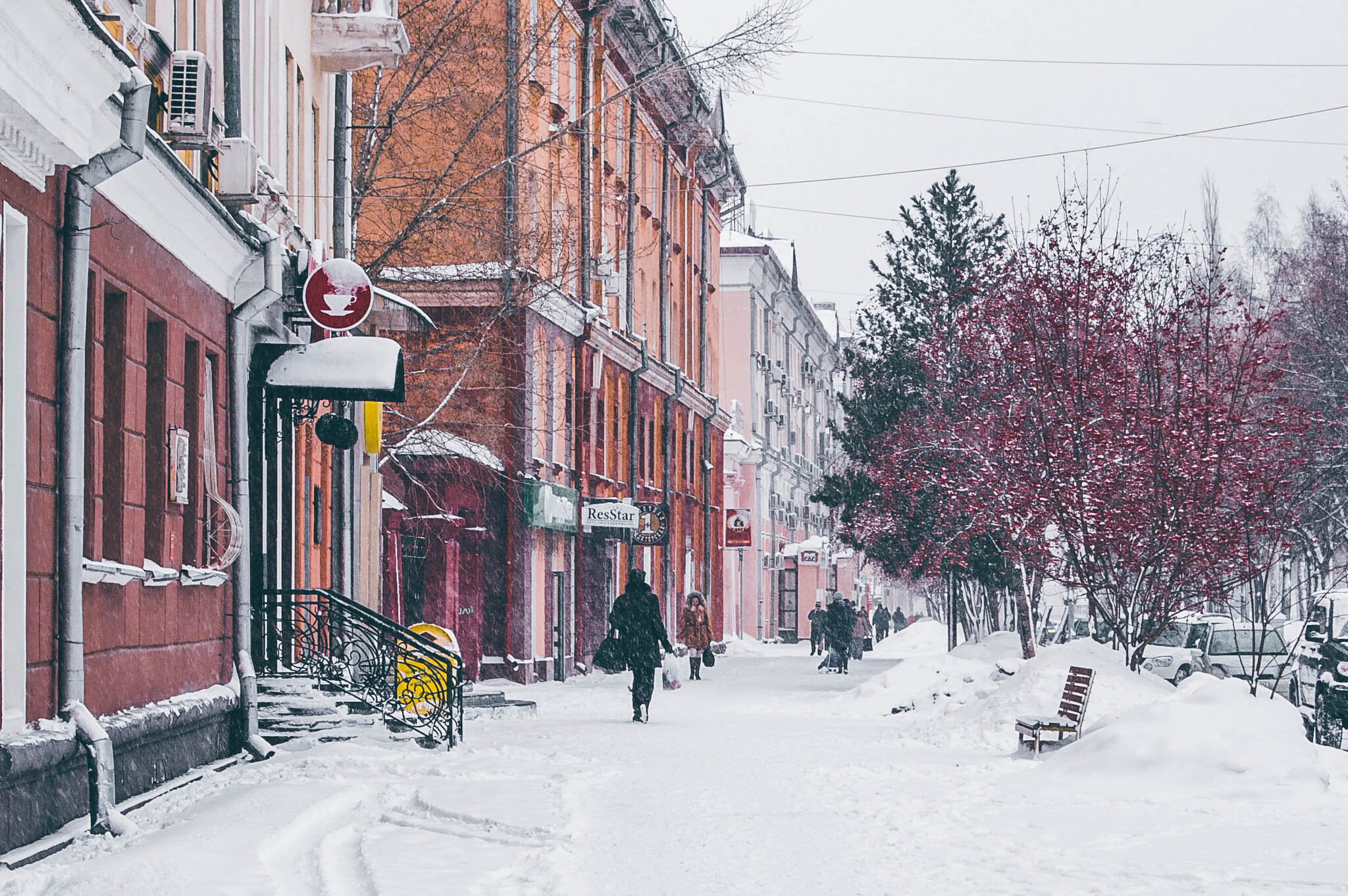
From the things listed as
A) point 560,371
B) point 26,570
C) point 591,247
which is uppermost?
point 591,247

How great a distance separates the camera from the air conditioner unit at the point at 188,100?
42.0 ft

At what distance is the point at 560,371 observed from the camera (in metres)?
32.7

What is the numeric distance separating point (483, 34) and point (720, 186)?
27.8m

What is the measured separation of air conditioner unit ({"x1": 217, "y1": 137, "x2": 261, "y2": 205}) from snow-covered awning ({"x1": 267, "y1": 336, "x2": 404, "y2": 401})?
2528 millimetres

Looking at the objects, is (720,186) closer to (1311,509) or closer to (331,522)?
(1311,509)

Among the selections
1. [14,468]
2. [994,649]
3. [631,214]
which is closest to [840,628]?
[994,649]

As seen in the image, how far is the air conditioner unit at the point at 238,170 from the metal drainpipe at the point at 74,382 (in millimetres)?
3914

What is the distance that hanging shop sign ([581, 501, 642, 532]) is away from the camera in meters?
34.7

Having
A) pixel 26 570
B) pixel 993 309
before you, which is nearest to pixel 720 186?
pixel 993 309

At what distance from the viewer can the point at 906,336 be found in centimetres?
4075

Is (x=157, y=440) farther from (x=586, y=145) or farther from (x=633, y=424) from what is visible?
(x=633, y=424)

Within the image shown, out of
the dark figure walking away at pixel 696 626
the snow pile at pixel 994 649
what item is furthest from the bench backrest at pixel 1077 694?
the dark figure walking away at pixel 696 626

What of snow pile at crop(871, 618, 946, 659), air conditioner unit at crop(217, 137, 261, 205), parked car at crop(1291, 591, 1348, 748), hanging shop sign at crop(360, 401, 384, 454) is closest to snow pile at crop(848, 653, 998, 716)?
parked car at crop(1291, 591, 1348, 748)

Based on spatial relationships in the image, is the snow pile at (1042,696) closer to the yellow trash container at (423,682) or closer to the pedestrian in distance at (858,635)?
the yellow trash container at (423,682)
